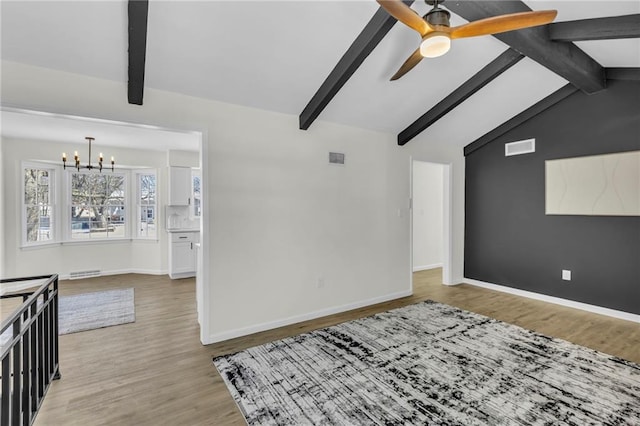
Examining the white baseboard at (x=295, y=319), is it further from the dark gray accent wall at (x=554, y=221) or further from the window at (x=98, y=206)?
the window at (x=98, y=206)

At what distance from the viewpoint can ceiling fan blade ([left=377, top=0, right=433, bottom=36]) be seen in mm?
1659

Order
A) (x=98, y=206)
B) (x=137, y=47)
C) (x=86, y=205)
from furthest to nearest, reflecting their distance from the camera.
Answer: (x=98, y=206) < (x=86, y=205) < (x=137, y=47)

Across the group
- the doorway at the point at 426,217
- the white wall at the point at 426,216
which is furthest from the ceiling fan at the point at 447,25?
the white wall at the point at 426,216

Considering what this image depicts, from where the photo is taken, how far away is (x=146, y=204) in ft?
20.9

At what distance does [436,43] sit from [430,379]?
246cm

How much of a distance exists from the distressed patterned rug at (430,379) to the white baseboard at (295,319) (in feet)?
1.25

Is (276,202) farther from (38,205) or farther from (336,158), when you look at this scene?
(38,205)

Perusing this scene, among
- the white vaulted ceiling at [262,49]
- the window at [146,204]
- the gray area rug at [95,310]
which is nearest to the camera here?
the white vaulted ceiling at [262,49]

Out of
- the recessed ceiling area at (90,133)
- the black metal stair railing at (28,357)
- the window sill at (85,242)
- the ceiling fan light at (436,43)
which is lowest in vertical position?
the black metal stair railing at (28,357)

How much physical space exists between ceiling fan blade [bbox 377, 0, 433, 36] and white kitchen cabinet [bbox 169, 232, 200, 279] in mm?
5257

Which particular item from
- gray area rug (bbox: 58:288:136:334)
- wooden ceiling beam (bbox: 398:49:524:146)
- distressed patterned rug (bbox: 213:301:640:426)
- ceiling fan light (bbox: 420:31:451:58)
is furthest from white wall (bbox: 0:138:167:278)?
ceiling fan light (bbox: 420:31:451:58)

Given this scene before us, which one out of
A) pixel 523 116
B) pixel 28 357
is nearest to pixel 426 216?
pixel 523 116

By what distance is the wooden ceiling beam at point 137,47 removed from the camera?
1.97 m

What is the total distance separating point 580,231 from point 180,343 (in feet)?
17.1
